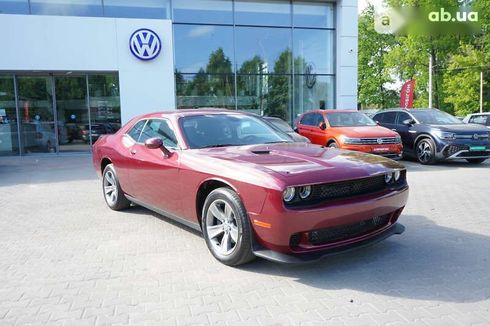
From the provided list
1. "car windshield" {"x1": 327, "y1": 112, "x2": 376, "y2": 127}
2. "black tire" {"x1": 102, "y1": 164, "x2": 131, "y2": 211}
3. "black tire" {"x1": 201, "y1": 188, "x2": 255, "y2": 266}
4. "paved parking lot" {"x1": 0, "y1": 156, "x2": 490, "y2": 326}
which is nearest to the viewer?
"paved parking lot" {"x1": 0, "y1": 156, "x2": 490, "y2": 326}

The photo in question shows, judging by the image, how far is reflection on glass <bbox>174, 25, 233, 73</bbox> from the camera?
1697 cm

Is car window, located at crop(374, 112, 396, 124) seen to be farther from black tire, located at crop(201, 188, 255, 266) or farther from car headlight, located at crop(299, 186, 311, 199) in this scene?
car headlight, located at crop(299, 186, 311, 199)

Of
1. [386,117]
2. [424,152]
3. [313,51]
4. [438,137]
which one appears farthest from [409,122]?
[313,51]

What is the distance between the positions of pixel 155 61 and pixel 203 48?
231 cm

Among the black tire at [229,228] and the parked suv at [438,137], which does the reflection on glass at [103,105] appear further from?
the black tire at [229,228]

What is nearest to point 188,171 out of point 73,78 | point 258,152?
point 258,152

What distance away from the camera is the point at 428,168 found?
1106cm

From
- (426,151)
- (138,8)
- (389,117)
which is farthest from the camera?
(138,8)

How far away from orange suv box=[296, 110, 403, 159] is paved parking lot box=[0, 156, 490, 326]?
4.65 m

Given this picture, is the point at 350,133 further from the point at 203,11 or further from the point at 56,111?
the point at 56,111

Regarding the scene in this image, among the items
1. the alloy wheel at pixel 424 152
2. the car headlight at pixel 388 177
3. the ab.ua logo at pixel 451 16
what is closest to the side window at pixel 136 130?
the car headlight at pixel 388 177

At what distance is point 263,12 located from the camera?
17922 mm

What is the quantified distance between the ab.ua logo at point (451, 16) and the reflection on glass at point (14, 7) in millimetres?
24924

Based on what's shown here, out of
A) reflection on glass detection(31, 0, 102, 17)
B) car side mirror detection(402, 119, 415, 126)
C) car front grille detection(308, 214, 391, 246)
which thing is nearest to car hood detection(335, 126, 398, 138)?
car side mirror detection(402, 119, 415, 126)
